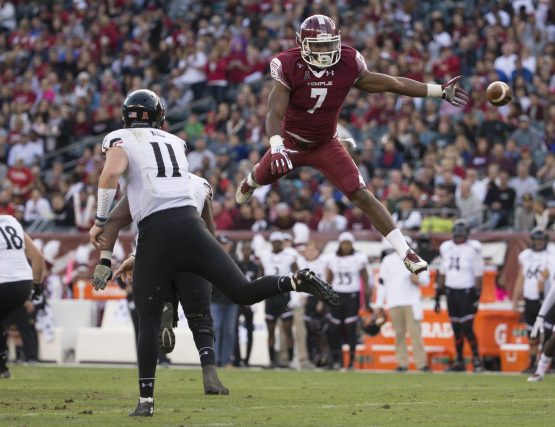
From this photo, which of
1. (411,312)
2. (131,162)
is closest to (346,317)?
(411,312)

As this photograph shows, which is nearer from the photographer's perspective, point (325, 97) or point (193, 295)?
point (193, 295)

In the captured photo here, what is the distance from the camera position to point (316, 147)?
35.8 feet

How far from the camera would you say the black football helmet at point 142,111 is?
9.14 m

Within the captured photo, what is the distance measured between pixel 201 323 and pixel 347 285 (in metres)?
7.52

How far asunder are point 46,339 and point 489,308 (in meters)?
6.85

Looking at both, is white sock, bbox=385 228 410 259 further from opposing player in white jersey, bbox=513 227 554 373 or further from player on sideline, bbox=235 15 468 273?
opposing player in white jersey, bbox=513 227 554 373

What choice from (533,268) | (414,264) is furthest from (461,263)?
(414,264)

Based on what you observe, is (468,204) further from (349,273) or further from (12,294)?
(12,294)

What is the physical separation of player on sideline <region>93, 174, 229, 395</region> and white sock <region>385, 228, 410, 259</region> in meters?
1.55

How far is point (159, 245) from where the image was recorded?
8688mm

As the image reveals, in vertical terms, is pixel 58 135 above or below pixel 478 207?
above

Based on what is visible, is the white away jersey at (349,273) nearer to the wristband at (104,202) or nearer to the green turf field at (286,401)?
the green turf field at (286,401)

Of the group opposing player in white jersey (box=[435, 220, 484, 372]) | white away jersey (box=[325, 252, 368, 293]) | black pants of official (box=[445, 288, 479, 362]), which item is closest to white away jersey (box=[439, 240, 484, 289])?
opposing player in white jersey (box=[435, 220, 484, 372])

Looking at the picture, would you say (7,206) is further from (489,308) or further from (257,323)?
(489,308)
